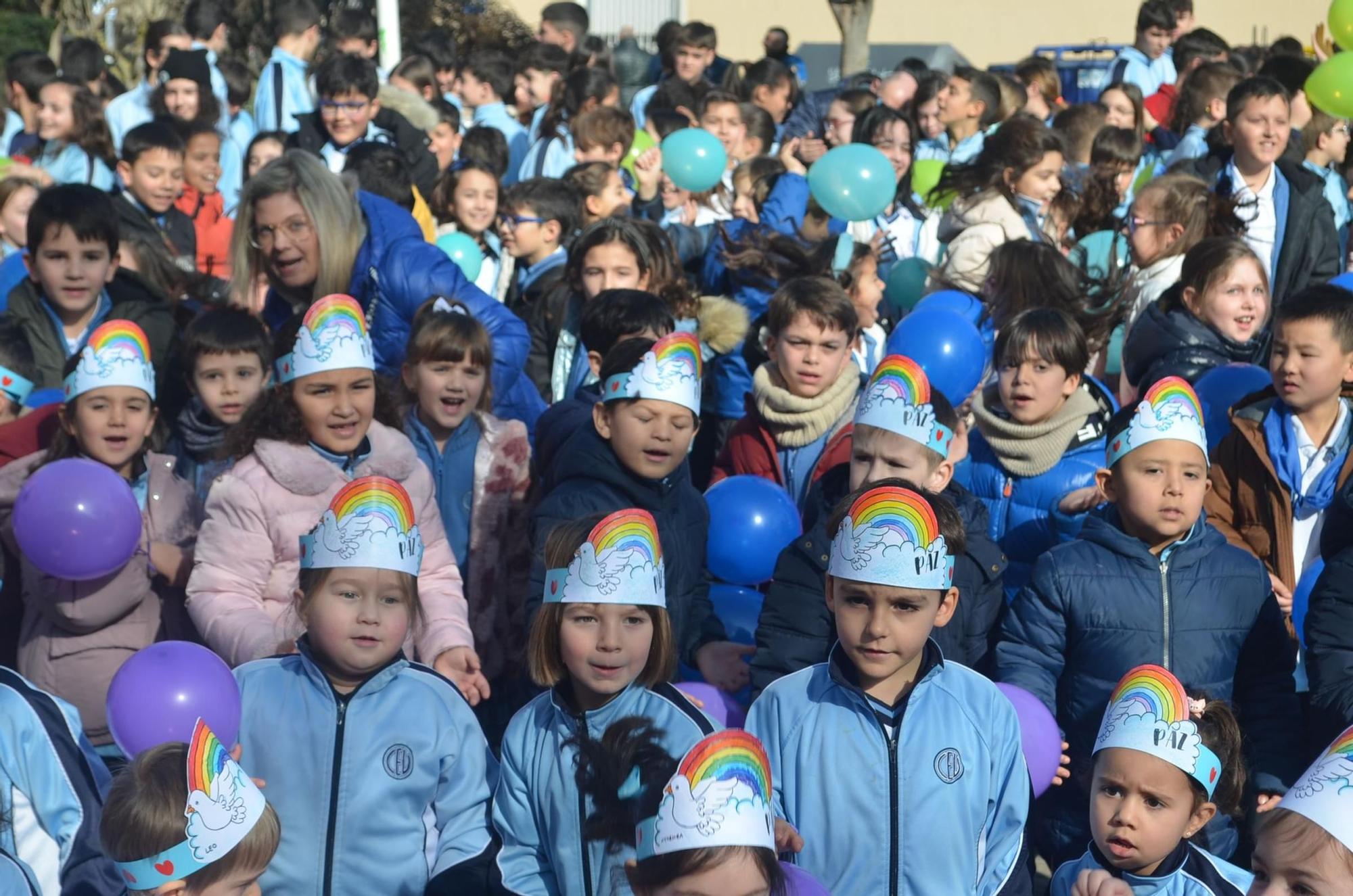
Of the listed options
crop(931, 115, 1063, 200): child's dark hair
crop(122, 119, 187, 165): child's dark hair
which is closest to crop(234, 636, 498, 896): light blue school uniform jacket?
crop(931, 115, 1063, 200): child's dark hair

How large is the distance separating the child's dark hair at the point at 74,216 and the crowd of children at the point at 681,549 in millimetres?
17

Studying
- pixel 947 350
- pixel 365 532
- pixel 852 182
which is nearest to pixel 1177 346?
pixel 947 350

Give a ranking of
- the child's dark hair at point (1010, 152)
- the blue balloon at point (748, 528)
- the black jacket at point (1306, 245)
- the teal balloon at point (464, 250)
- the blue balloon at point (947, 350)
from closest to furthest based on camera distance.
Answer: the blue balloon at point (748, 528), the blue balloon at point (947, 350), the black jacket at point (1306, 245), the child's dark hair at point (1010, 152), the teal balloon at point (464, 250)

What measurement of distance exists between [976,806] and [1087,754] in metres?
0.82

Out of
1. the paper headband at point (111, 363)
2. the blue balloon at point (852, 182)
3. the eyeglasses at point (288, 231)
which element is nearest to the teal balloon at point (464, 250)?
the blue balloon at point (852, 182)

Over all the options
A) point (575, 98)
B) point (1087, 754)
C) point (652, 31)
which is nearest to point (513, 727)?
point (1087, 754)

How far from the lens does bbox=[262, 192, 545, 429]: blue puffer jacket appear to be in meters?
5.79

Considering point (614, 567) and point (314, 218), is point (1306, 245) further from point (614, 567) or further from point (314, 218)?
point (614, 567)

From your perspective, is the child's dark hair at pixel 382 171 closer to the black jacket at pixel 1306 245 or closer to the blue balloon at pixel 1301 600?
the black jacket at pixel 1306 245

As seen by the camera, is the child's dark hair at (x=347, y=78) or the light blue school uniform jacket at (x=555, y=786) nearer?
the light blue school uniform jacket at (x=555, y=786)

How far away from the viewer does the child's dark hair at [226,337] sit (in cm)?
538

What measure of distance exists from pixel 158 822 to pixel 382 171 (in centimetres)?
514

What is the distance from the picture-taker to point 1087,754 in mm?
4312

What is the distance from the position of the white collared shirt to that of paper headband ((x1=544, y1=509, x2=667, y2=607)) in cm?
479
